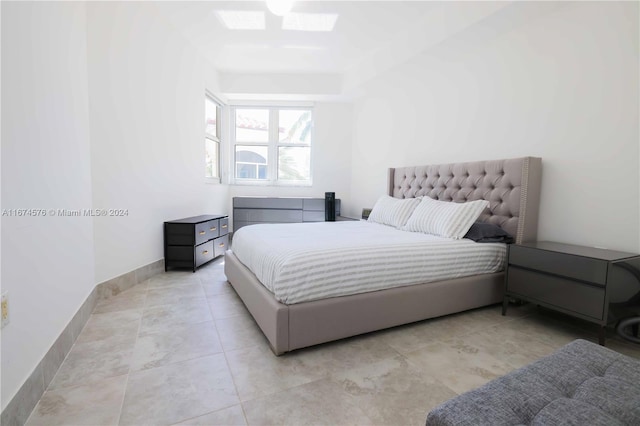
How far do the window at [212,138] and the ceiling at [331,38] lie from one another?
0.34 metres

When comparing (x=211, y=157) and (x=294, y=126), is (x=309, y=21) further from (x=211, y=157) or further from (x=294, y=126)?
(x=211, y=157)

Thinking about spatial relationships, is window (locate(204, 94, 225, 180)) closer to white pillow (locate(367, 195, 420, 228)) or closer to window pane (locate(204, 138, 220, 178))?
window pane (locate(204, 138, 220, 178))

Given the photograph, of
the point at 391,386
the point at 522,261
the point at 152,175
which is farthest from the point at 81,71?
the point at 522,261

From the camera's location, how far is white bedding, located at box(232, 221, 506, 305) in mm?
1749

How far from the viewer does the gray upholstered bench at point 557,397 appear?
0.76 meters

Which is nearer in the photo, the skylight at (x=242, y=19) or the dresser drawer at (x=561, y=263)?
the dresser drawer at (x=561, y=263)

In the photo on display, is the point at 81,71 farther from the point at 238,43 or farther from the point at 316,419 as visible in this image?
the point at 316,419

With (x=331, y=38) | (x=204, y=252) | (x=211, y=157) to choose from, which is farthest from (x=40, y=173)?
(x=211, y=157)

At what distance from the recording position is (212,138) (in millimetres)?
4859

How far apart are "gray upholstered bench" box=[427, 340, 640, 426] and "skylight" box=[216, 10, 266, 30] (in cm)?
359

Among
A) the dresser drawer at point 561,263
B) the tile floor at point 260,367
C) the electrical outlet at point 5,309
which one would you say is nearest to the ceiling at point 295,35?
the dresser drawer at point 561,263

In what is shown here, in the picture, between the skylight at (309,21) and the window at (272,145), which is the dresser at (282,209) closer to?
the window at (272,145)

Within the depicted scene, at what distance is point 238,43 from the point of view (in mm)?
3805

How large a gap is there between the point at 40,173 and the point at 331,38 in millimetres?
3205
